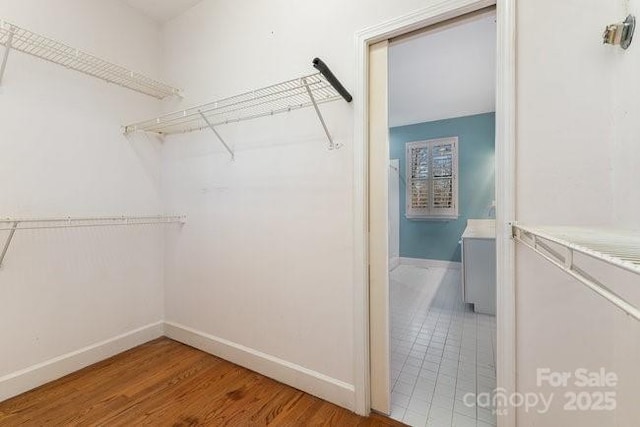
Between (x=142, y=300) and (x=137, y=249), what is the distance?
43cm

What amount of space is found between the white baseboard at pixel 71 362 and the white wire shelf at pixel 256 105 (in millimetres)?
1630

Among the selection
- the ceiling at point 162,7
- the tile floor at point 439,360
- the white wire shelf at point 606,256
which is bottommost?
the tile floor at point 439,360

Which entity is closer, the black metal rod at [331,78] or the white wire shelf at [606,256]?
the white wire shelf at [606,256]

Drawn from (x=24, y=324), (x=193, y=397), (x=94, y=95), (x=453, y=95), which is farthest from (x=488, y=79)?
(x=24, y=324)

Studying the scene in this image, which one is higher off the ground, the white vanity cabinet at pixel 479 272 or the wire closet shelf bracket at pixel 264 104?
the wire closet shelf bracket at pixel 264 104

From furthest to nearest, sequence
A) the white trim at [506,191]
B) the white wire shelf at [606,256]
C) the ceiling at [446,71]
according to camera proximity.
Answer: the ceiling at [446,71]
the white trim at [506,191]
the white wire shelf at [606,256]

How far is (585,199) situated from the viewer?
1.04m

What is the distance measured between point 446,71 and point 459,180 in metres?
2.35

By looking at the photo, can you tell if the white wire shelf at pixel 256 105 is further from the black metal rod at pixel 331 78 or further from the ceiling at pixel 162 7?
the ceiling at pixel 162 7

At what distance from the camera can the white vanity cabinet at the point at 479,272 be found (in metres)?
2.96

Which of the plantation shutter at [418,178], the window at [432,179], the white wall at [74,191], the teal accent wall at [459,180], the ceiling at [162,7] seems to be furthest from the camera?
the plantation shutter at [418,178]

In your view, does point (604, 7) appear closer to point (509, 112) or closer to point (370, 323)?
point (509, 112)

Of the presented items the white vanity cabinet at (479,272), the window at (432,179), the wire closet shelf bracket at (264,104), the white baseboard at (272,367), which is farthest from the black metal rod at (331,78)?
the window at (432,179)

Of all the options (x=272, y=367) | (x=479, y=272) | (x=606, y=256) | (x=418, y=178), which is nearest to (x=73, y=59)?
(x=272, y=367)
